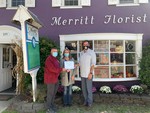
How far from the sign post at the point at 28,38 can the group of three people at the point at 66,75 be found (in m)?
0.54

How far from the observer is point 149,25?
9.32m

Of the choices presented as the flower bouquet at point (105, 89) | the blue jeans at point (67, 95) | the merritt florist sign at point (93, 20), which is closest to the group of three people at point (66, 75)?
the blue jeans at point (67, 95)

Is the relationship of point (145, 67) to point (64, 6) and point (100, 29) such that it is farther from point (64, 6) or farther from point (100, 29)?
point (64, 6)

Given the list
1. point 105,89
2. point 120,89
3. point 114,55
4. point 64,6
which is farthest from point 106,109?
point 64,6

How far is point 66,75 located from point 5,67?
4.21 meters

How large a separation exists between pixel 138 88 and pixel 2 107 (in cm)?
512

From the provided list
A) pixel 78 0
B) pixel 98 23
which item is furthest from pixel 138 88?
pixel 78 0

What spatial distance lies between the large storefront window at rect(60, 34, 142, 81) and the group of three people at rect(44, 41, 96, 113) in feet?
6.03

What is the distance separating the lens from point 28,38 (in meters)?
6.73

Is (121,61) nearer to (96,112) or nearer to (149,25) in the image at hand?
(149,25)

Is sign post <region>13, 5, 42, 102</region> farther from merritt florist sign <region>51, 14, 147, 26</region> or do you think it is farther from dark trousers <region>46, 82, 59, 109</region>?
merritt florist sign <region>51, 14, 147, 26</region>

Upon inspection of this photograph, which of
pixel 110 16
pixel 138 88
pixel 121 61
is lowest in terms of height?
pixel 138 88

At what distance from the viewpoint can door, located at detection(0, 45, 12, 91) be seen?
978 centimetres

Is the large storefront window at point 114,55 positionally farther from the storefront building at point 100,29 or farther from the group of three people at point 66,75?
the group of three people at point 66,75
